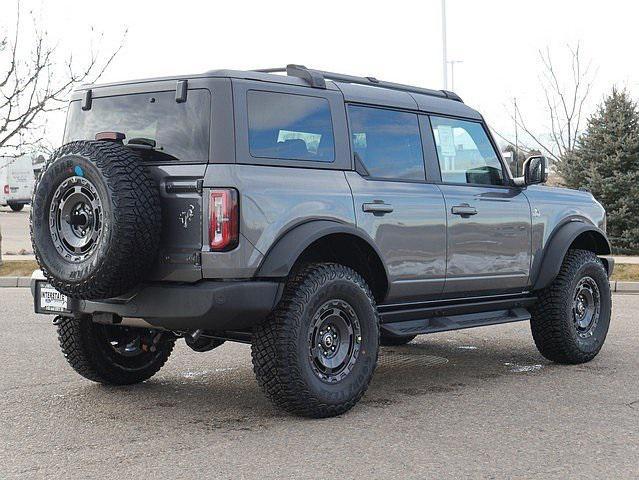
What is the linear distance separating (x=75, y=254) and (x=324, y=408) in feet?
5.62

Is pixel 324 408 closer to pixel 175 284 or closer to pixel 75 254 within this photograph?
pixel 175 284

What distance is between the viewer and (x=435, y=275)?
6.75 meters

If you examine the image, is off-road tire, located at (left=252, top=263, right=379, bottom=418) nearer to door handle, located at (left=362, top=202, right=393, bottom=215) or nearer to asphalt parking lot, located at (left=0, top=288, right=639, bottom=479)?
asphalt parking lot, located at (left=0, top=288, right=639, bottom=479)

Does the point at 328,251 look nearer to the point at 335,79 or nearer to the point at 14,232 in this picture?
the point at 335,79

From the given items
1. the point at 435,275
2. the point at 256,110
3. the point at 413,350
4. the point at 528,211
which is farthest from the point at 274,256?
the point at 413,350

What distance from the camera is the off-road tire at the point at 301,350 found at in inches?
219

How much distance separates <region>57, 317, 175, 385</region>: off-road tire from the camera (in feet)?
21.5

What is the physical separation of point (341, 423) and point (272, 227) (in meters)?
1.22

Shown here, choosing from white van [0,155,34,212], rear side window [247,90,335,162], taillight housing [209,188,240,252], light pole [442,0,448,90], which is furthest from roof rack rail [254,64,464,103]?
white van [0,155,34,212]

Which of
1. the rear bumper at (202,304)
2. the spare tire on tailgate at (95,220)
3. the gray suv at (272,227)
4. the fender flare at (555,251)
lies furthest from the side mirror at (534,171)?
the spare tire on tailgate at (95,220)

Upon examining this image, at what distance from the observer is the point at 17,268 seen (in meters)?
16.6

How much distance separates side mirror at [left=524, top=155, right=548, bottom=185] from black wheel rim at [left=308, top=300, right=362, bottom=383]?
2.33m

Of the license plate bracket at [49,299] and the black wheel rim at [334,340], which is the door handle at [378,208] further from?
the license plate bracket at [49,299]

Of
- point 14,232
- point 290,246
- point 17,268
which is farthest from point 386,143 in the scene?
point 14,232
